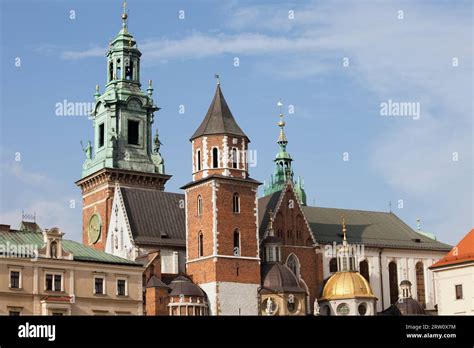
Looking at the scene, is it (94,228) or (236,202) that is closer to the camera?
(236,202)

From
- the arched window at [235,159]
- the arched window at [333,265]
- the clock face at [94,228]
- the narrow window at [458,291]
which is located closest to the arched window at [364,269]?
the arched window at [333,265]

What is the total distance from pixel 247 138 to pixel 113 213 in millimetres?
12136

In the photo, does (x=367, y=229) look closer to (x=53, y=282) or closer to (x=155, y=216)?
(x=155, y=216)

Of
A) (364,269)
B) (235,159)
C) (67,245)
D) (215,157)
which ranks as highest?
(215,157)

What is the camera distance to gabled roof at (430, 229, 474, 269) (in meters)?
58.2

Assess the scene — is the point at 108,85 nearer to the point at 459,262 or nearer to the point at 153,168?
the point at 153,168

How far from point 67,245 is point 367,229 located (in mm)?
→ 34575

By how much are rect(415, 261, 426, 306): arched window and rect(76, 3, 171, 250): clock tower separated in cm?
2287

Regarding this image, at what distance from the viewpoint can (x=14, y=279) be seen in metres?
52.5

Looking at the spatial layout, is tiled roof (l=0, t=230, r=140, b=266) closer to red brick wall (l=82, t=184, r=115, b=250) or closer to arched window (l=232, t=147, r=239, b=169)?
arched window (l=232, t=147, r=239, b=169)

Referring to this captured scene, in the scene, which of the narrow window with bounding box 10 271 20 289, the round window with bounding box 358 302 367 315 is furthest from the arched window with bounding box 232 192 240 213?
the narrow window with bounding box 10 271 20 289

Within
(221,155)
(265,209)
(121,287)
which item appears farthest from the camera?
(265,209)

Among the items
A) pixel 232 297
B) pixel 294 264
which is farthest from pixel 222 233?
pixel 294 264

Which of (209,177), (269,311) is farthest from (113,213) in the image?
(269,311)
